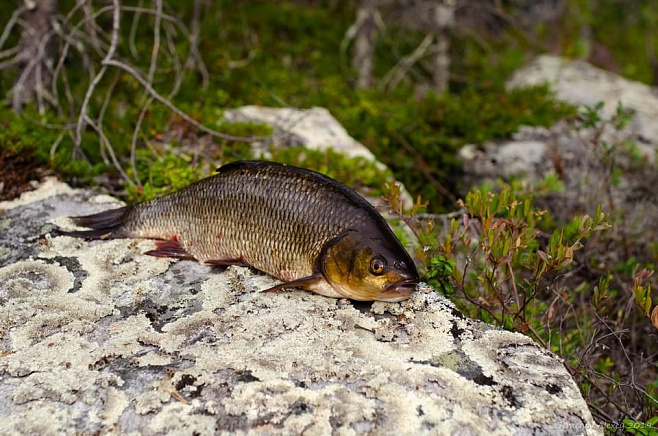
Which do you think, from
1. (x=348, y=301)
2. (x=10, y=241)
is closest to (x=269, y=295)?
(x=348, y=301)

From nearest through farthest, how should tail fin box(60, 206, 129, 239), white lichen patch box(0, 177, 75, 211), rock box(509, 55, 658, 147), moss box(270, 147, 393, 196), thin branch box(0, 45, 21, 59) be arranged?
tail fin box(60, 206, 129, 239), white lichen patch box(0, 177, 75, 211), moss box(270, 147, 393, 196), thin branch box(0, 45, 21, 59), rock box(509, 55, 658, 147)

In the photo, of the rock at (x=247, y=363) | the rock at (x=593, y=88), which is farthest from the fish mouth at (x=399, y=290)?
the rock at (x=593, y=88)

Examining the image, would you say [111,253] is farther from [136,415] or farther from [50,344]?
[136,415]

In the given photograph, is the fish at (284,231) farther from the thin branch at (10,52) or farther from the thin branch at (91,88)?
the thin branch at (10,52)

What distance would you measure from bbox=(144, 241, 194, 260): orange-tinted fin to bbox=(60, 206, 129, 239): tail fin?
37 centimetres

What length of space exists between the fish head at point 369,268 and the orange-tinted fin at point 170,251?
3.54ft

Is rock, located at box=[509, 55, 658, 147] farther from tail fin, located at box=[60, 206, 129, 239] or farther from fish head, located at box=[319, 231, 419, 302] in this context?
tail fin, located at box=[60, 206, 129, 239]

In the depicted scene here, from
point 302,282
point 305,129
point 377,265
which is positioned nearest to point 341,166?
point 305,129

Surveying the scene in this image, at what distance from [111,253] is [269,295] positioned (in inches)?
46.8

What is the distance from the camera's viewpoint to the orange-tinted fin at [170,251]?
3768 millimetres

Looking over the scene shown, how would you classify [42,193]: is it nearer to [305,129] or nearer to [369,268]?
[305,129]

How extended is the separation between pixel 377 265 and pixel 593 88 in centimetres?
847

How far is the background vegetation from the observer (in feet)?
12.1

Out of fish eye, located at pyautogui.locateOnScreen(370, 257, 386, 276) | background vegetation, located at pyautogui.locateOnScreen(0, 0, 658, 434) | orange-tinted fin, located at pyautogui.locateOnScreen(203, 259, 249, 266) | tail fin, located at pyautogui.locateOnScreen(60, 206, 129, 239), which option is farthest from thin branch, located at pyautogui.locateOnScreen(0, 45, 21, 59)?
fish eye, located at pyautogui.locateOnScreen(370, 257, 386, 276)
